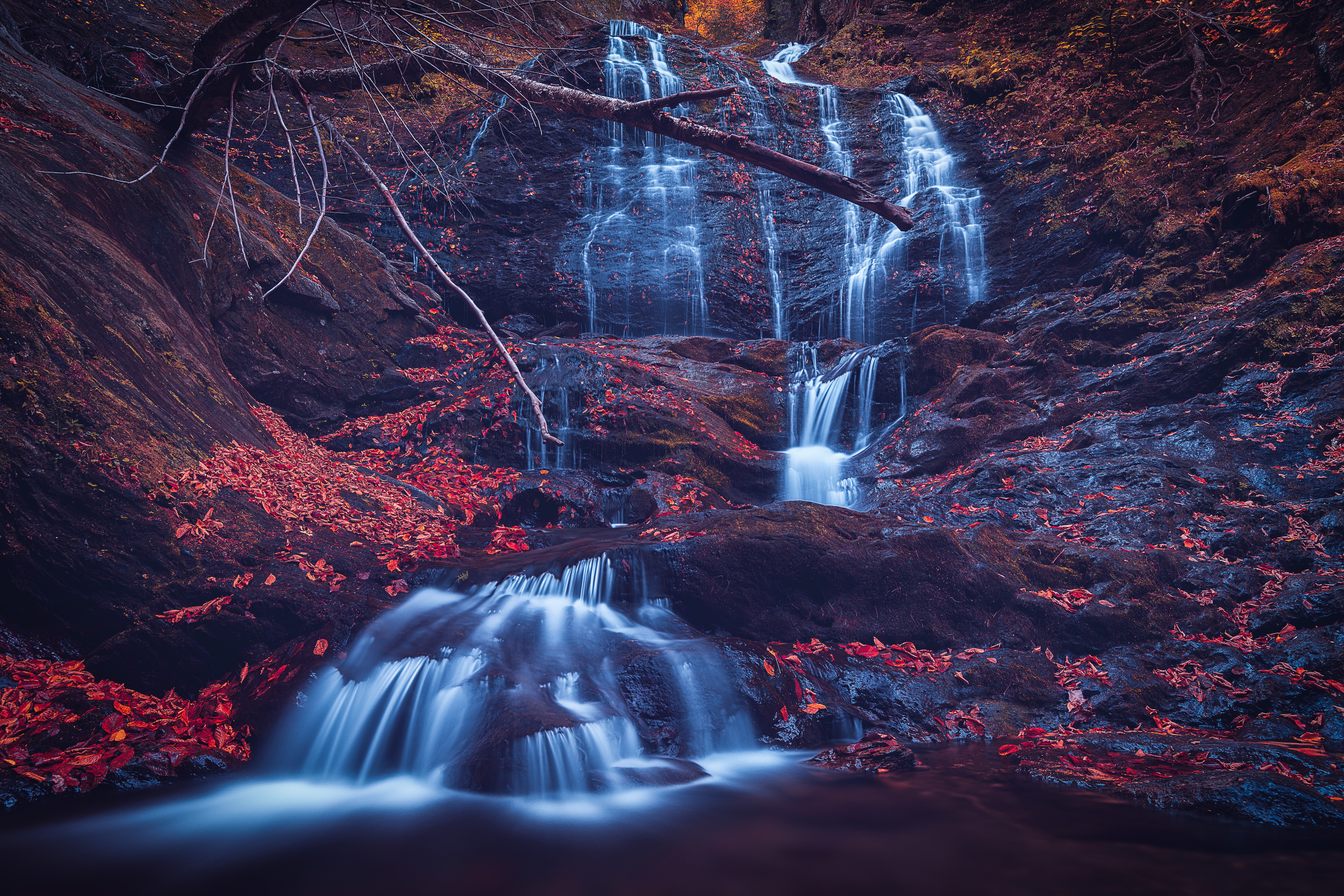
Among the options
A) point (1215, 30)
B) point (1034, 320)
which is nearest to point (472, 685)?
point (1034, 320)

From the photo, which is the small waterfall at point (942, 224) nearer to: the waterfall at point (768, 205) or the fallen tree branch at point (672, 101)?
the waterfall at point (768, 205)

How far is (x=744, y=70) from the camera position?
65.8 feet

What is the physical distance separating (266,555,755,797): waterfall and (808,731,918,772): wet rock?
650 millimetres

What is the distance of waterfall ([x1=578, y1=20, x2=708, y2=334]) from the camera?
607 inches

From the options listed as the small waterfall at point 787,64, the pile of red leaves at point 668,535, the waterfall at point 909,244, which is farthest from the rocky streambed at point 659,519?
the small waterfall at point 787,64

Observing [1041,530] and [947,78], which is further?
[947,78]

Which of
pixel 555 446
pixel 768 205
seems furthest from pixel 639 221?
pixel 555 446

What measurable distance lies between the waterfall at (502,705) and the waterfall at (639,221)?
35.3ft

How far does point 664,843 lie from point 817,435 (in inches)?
354

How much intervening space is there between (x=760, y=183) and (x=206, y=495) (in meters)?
15.9

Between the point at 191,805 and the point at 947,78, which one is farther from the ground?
the point at 947,78

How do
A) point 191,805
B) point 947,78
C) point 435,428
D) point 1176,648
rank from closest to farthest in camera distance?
point 191,805 < point 1176,648 < point 435,428 < point 947,78

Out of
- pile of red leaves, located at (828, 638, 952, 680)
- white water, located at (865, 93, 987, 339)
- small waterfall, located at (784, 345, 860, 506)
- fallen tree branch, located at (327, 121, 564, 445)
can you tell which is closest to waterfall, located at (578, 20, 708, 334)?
small waterfall, located at (784, 345, 860, 506)

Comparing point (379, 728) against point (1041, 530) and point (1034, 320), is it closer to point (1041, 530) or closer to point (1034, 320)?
point (1041, 530)
